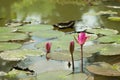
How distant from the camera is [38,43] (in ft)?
12.6

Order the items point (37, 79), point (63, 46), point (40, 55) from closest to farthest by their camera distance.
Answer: point (37, 79), point (40, 55), point (63, 46)

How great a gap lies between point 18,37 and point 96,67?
152 centimetres

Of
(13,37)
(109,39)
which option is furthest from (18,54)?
(109,39)

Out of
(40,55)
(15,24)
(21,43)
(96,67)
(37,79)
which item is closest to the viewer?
(37,79)

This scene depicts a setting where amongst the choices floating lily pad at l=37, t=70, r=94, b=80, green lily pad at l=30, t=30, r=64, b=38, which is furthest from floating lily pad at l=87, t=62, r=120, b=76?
green lily pad at l=30, t=30, r=64, b=38

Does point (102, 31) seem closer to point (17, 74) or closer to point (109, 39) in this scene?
point (109, 39)

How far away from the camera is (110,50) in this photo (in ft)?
11.3

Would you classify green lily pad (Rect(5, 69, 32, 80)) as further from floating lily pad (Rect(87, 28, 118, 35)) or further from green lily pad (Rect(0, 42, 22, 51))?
floating lily pad (Rect(87, 28, 118, 35))

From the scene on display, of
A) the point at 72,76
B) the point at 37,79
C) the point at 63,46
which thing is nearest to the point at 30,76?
the point at 37,79

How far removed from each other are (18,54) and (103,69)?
102 centimetres

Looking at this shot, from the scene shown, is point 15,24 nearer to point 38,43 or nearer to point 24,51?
point 38,43

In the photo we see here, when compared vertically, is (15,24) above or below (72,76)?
above

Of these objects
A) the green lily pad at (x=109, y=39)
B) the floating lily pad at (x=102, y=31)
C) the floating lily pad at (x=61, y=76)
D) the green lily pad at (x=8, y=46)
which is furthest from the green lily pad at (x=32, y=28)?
the floating lily pad at (x=61, y=76)

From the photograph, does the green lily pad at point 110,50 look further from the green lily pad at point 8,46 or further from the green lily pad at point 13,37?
the green lily pad at point 13,37
